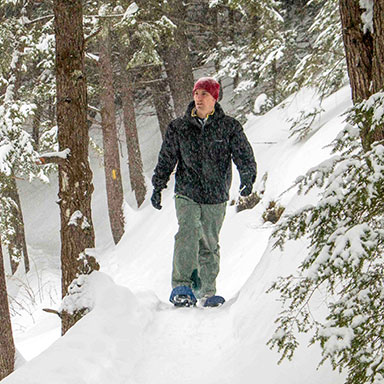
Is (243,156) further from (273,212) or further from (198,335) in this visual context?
(273,212)

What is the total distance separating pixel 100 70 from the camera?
48.1 ft

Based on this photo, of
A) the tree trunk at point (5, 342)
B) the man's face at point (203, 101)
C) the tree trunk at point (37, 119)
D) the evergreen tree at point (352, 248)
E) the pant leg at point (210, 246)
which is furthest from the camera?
the tree trunk at point (37, 119)

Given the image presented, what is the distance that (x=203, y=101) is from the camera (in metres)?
4.88

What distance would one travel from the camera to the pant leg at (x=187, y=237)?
5.07 metres

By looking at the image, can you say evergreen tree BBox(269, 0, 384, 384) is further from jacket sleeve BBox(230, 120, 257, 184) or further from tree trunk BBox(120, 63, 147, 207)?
tree trunk BBox(120, 63, 147, 207)

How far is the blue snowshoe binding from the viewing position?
4.98 m

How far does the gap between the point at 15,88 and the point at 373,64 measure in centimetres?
1221

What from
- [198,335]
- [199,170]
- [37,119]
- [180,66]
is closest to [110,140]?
[37,119]

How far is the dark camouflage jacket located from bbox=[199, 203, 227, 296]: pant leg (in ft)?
0.42

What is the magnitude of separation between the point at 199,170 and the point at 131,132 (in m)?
12.6

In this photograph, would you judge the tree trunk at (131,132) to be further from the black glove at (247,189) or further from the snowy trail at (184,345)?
the snowy trail at (184,345)

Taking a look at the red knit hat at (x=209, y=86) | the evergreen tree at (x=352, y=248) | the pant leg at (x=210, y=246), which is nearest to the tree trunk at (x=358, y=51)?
the evergreen tree at (x=352, y=248)

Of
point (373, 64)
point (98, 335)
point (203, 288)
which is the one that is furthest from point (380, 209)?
point (203, 288)

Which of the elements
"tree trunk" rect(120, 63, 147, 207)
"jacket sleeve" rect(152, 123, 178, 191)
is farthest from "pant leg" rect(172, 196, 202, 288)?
"tree trunk" rect(120, 63, 147, 207)
